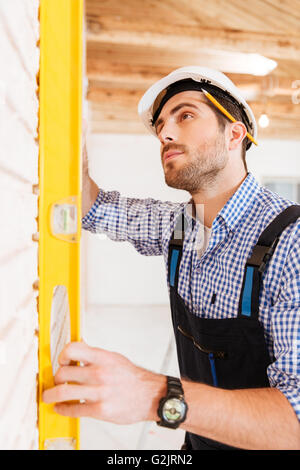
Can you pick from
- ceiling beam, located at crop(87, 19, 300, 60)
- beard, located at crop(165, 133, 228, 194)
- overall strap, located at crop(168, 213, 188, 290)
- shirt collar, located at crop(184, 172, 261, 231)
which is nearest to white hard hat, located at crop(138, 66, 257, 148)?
beard, located at crop(165, 133, 228, 194)

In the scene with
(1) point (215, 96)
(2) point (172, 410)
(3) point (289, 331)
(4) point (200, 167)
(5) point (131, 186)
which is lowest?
(2) point (172, 410)

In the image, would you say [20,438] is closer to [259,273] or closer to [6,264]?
[6,264]

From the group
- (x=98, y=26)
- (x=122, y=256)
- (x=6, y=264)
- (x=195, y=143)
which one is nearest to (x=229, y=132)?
(x=195, y=143)

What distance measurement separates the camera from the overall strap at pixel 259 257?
122cm

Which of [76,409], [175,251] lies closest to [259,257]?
[175,251]

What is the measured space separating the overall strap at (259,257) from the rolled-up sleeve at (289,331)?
6 centimetres

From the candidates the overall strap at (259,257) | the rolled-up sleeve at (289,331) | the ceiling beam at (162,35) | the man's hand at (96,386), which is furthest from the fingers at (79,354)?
the ceiling beam at (162,35)

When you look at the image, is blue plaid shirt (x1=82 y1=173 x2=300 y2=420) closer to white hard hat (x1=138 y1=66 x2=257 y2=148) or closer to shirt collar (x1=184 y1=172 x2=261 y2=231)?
shirt collar (x1=184 y1=172 x2=261 y2=231)

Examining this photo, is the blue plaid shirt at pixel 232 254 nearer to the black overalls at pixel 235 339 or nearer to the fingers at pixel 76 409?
the black overalls at pixel 235 339

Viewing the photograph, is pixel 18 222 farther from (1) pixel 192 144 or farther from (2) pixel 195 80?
(2) pixel 195 80

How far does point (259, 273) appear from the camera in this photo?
4.08 feet

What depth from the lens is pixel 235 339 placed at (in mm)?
1347

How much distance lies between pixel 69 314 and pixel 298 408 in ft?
1.92

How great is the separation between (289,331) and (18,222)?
0.75 m
